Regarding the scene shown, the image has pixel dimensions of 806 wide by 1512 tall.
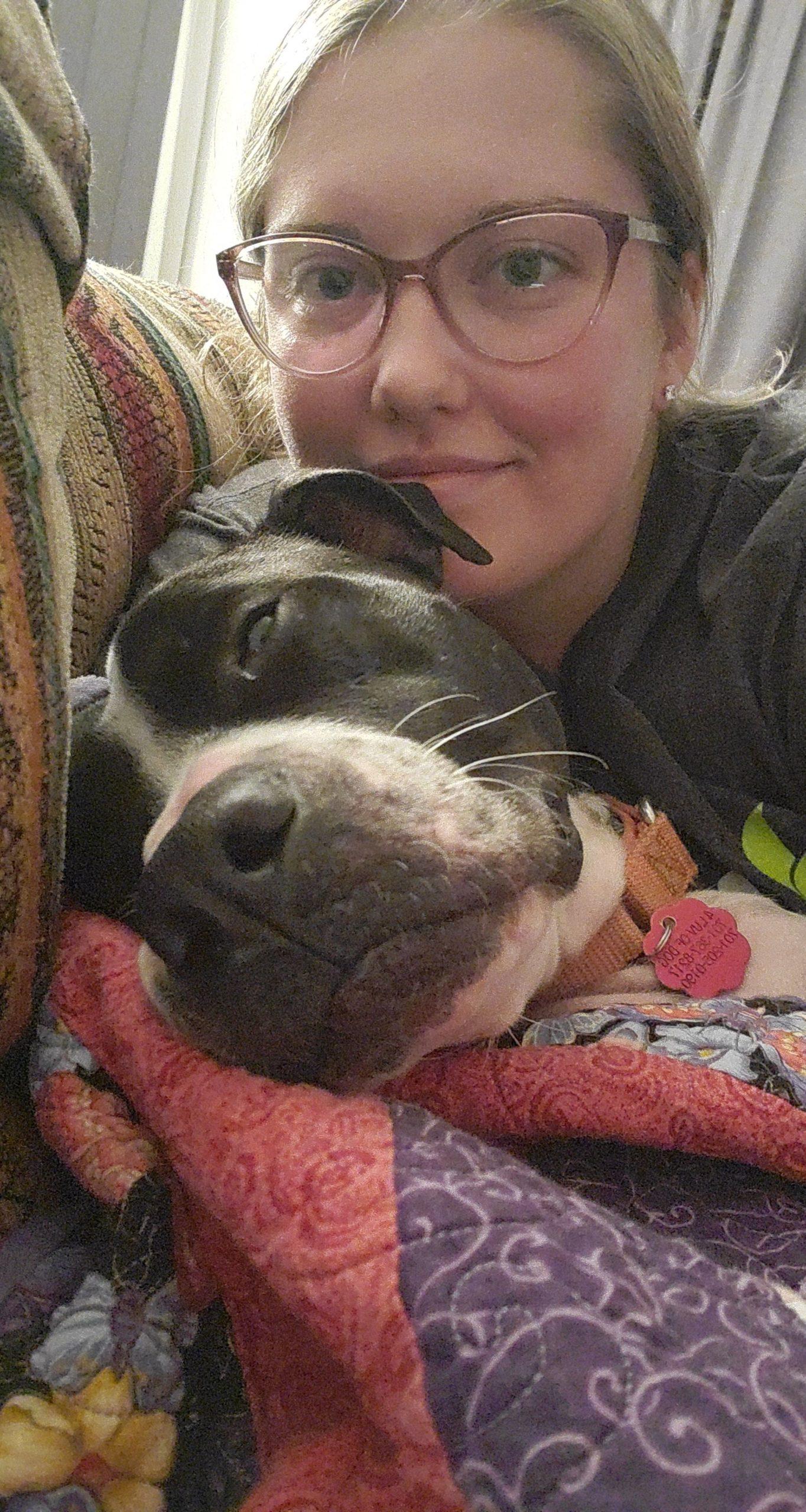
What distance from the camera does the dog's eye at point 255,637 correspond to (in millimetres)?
1126

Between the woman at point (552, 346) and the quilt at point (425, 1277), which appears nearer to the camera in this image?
the quilt at point (425, 1277)

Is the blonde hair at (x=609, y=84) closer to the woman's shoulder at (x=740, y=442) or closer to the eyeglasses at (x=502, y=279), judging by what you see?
the eyeglasses at (x=502, y=279)

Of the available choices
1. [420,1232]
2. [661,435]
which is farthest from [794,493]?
[420,1232]

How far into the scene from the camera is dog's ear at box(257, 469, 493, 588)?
132 cm

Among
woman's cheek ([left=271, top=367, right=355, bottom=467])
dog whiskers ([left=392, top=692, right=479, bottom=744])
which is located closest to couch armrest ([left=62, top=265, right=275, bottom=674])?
woman's cheek ([left=271, top=367, right=355, bottom=467])

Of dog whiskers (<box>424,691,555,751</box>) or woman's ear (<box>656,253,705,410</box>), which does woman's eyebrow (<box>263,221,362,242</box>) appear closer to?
woman's ear (<box>656,253,705,410</box>)

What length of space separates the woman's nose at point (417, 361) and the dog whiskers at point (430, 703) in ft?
1.61

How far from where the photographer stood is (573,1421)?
53 cm

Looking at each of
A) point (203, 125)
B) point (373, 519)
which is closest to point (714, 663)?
point (373, 519)

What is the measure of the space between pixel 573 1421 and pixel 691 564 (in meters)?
1.33

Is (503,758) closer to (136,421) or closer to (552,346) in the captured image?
(552,346)

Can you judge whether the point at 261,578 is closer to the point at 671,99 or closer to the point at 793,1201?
the point at 793,1201

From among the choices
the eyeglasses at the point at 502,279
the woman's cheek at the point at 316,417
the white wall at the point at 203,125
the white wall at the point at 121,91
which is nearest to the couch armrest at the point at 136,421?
the woman's cheek at the point at 316,417

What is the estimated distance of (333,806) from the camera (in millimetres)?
861
